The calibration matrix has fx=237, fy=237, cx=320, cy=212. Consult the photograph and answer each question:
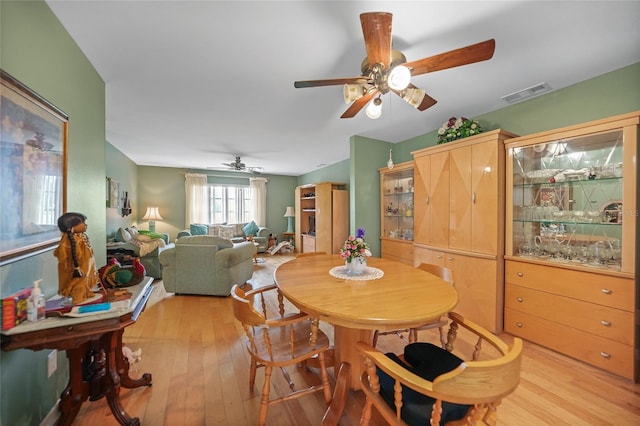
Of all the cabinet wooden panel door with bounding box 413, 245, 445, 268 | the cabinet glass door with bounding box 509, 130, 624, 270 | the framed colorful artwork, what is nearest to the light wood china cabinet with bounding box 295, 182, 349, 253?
the cabinet wooden panel door with bounding box 413, 245, 445, 268

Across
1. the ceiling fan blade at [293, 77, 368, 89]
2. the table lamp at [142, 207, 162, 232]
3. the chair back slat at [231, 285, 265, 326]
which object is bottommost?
the chair back slat at [231, 285, 265, 326]

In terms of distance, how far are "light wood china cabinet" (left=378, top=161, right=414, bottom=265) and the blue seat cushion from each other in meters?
2.25

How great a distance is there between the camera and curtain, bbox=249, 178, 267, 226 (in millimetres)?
7496

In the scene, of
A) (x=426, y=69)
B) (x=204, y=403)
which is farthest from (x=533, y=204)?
(x=204, y=403)

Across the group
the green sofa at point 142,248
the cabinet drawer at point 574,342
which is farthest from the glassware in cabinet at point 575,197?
the green sofa at point 142,248

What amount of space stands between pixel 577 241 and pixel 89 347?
12.5 ft

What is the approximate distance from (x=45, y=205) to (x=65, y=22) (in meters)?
1.13

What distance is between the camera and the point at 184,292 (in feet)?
11.4

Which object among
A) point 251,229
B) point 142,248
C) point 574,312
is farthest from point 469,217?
point 251,229

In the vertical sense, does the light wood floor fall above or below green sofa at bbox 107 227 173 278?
below

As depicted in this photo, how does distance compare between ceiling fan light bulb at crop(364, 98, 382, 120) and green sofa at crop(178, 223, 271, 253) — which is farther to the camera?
green sofa at crop(178, 223, 271, 253)

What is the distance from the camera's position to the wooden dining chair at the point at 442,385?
744mm

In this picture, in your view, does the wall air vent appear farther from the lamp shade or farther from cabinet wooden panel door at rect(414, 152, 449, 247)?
the lamp shade

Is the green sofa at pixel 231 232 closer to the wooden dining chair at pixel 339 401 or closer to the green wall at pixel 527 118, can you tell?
the green wall at pixel 527 118
